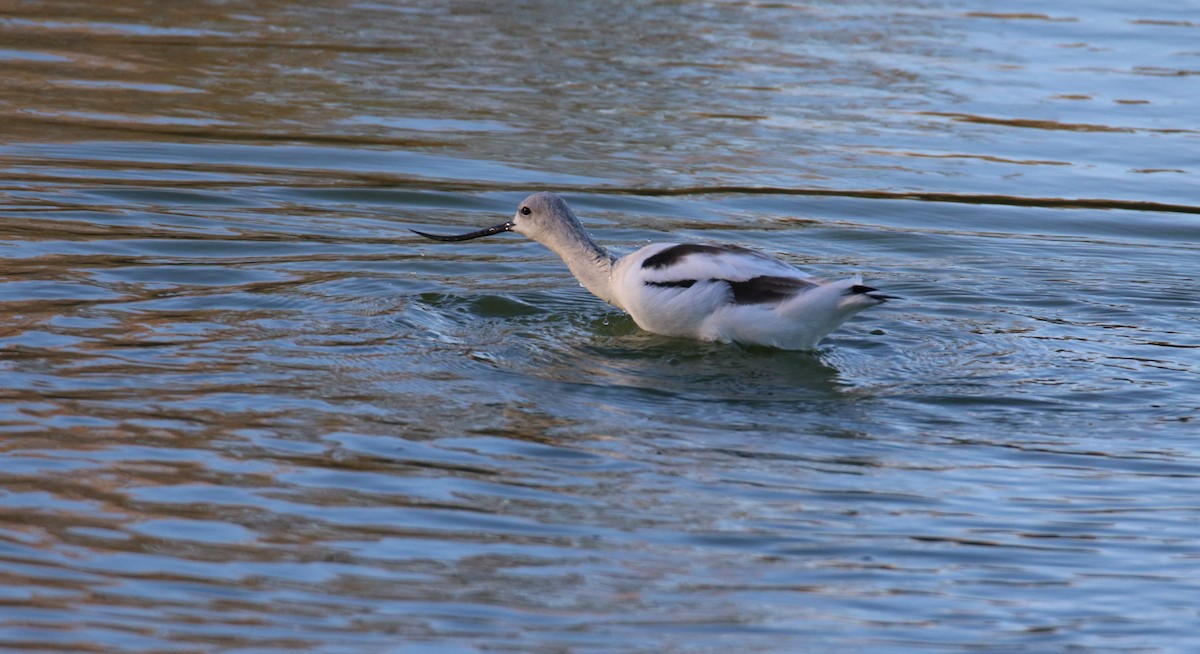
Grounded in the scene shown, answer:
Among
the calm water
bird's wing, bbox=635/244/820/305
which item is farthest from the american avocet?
the calm water

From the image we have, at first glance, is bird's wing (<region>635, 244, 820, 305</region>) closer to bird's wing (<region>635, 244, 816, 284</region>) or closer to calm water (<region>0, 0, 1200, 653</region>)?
bird's wing (<region>635, 244, 816, 284</region>)

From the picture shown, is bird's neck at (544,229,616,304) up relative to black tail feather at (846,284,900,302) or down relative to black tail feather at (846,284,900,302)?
down

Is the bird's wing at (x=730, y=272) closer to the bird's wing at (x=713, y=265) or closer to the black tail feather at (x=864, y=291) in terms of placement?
the bird's wing at (x=713, y=265)

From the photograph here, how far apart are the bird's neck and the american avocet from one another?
21 centimetres

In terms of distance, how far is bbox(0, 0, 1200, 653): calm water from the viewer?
18.1ft

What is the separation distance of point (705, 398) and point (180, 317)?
2.81 metres

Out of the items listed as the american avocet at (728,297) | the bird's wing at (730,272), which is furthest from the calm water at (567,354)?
the bird's wing at (730,272)

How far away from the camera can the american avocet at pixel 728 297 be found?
26.9 ft

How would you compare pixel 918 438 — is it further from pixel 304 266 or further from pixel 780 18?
pixel 780 18

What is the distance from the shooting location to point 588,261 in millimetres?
9344

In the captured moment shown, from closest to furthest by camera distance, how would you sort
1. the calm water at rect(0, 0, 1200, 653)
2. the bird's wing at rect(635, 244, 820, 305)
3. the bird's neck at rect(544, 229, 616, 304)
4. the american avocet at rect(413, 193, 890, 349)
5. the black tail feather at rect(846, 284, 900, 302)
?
the calm water at rect(0, 0, 1200, 653) → the black tail feather at rect(846, 284, 900, 302) → the american avocet at rect(413, 193, 890, 349) → the bird's wing at rect(635, 244, 820, 305) → the bird's neck at rect(544, 229, 616, 304)

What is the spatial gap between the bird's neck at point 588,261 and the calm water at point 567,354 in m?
0.18

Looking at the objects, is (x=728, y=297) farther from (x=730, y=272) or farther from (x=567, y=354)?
(x=567, y=354)

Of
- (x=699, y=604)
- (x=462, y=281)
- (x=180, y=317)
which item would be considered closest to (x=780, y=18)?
(x=462, y=281)
